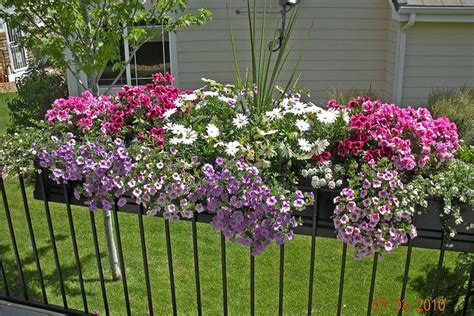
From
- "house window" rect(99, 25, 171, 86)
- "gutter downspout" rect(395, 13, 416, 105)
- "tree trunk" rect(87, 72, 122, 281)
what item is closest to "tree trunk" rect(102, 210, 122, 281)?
"tree trunk" rect(87, 72, 122, 281)

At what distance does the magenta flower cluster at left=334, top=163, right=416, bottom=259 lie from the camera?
210 cm

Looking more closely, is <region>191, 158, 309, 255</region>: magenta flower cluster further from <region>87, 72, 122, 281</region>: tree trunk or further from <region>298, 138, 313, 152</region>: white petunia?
<region>87, 72, 122, 281</region>: tree trunk

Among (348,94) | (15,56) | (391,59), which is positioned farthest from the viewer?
(15,56)

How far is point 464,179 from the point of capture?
2.18 meters

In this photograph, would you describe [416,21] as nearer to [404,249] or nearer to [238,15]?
[238,15]

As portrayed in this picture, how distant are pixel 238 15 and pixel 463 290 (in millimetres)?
6080

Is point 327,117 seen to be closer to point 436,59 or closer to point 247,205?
point 247,205

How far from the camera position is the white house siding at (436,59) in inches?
328

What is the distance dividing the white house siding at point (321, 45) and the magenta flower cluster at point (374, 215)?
6829 mm

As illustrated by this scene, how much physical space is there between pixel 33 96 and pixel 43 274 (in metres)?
3.83

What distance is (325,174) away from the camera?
230cm

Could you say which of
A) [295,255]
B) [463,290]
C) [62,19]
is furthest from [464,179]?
[62,19]

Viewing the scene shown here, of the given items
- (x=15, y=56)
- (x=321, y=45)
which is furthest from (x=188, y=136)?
(x=15, y=56)

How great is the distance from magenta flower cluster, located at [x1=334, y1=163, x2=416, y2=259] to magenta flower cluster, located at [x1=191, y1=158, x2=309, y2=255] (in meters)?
0.18
